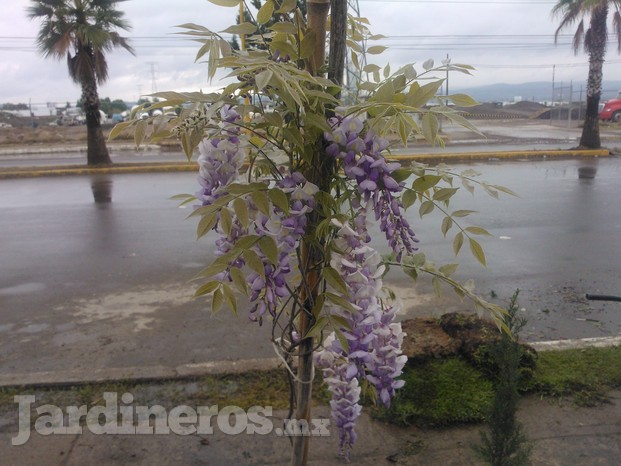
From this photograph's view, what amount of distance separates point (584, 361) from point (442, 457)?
4.61 ft

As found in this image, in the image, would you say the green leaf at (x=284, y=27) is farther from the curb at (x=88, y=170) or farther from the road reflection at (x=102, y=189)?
the curb at (x=88, y=170)

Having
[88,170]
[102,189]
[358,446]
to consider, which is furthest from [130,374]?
[88,170]

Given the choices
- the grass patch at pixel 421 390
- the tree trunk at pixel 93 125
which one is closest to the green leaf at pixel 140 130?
the grass patch at pixel 421 390

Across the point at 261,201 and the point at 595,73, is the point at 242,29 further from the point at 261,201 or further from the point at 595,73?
the point at 595,73

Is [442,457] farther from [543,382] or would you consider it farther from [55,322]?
[55,322]

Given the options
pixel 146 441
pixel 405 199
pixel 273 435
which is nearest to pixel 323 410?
pixel 273 435

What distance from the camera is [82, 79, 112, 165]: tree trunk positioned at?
16938mm

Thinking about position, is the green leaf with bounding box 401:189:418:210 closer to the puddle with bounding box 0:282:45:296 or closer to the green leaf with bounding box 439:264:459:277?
the green leaf with bounding box 439:264:459:277

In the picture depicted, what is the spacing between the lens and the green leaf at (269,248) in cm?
143

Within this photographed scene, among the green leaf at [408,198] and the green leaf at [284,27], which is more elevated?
the green leaf at [284,27]

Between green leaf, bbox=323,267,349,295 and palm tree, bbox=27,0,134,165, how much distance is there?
1659 cm

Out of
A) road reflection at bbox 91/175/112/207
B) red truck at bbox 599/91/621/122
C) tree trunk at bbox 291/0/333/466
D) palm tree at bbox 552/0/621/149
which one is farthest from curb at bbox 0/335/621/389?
red truck at bbox 599/91/621/122

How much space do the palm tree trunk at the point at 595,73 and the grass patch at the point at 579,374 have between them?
53.2ft

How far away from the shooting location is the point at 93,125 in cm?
1703
